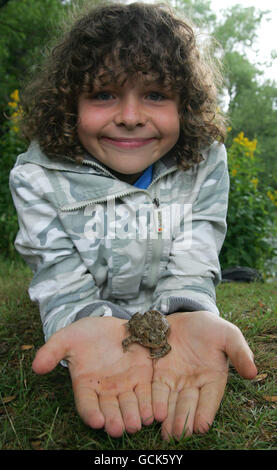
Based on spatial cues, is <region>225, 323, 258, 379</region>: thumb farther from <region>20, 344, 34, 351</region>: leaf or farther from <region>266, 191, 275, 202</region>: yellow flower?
<region>266, 191, 275, 202</region>: yellow flower

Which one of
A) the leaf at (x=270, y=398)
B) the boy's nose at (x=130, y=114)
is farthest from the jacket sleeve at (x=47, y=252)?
the leaf at (x=270, y=398)

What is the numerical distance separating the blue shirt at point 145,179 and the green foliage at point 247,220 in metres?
2.66

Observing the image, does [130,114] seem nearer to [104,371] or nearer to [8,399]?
[104,371]

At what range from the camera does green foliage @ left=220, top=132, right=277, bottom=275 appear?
5363 millimetres

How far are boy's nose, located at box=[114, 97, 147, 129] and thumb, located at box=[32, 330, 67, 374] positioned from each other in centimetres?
132

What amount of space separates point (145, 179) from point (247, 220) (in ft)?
9.67

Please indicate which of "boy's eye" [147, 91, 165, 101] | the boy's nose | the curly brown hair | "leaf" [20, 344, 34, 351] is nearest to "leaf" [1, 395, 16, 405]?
"leaf" [20, 344, 34, 351]

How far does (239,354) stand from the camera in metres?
1.77

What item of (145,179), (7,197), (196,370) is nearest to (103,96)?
(145,179)

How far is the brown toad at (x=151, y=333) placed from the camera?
2059mm

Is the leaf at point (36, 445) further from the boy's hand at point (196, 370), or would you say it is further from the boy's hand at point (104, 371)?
the boy's hand at point (196, 370)

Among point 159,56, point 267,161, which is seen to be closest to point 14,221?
point 159,56

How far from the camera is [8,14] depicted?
1058 cm
